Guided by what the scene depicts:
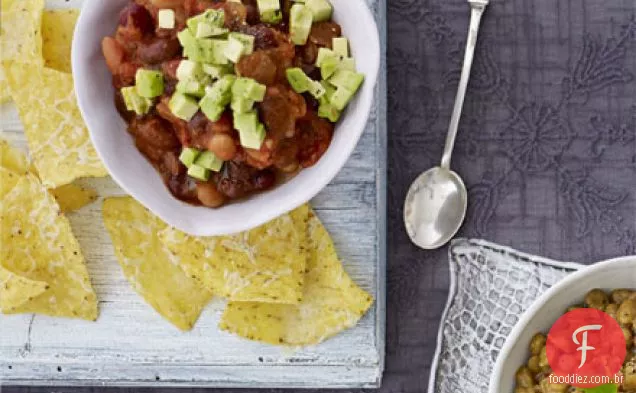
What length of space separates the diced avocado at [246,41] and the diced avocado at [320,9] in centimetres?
19

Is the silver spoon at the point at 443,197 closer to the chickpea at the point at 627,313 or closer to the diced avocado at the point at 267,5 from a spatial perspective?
the chickpea at the point at 627,313

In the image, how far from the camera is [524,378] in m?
1.90

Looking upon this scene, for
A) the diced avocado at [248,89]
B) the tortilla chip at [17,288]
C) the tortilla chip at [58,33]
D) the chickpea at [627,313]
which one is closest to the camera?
the diced avocado at [248,89]

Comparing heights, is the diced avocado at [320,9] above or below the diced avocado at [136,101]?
above

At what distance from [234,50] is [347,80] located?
256 mm

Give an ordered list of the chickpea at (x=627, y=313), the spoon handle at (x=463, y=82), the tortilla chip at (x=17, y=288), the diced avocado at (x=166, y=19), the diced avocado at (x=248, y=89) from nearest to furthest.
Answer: the diced avocado at (x=248, y=89)
the diced avocado at (x=166, y=19)
the chickpea at (x=627, y=313)
the tortilla chip at (x=17, y=288)
the spoon handle at (x=463, y=82)

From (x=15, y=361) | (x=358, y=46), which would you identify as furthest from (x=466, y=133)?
(x=15, y=361)

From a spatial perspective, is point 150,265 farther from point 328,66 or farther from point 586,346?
point 586,346

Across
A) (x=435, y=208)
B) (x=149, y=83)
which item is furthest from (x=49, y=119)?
(x=435, y=208)

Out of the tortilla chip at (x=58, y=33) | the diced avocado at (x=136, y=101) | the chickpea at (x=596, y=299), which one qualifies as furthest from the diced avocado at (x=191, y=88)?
the chickpea at (x=596, y=299)

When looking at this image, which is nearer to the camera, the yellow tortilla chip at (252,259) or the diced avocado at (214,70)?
the diced avocado at (214,70)

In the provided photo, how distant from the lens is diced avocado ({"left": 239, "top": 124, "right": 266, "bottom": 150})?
5.48ft

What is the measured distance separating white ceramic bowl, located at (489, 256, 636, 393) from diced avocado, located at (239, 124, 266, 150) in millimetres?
675

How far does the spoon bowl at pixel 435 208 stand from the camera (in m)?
2.18
